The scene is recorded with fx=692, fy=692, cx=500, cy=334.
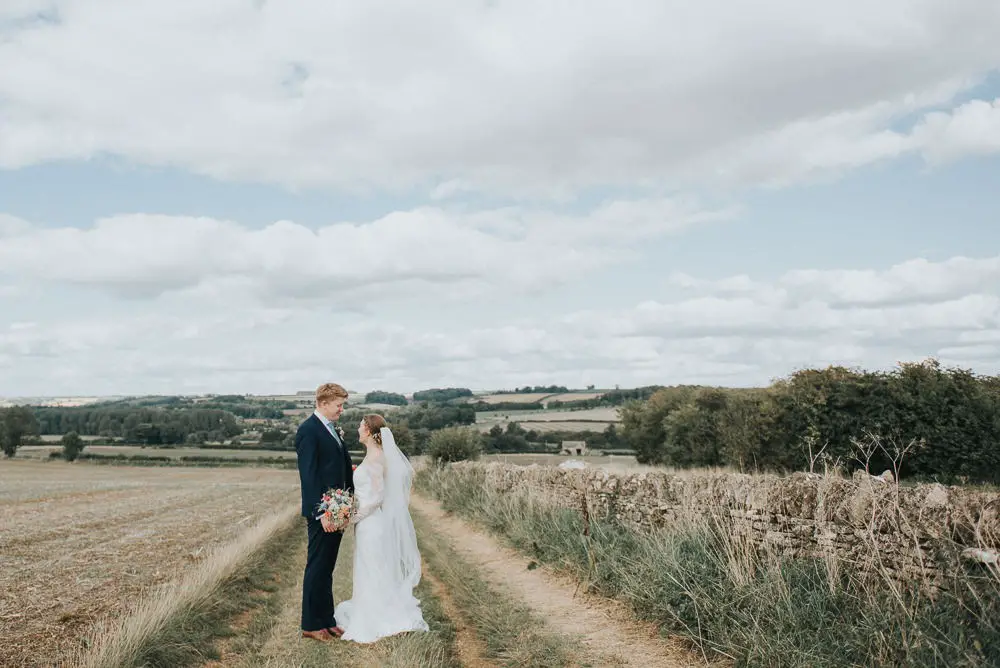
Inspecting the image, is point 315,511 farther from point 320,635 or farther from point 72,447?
point 72,447

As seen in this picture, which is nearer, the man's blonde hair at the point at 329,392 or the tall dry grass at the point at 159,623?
the tall dry grass at the point at 159,623

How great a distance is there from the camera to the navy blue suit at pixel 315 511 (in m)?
7.36

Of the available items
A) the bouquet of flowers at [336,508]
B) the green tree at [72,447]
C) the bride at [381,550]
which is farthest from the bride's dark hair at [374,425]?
the green tree at [72,447]

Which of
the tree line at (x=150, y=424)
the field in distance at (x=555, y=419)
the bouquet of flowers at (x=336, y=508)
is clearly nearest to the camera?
the bouquet of flowers at (x=336, y=508)

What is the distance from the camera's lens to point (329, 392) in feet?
24.7

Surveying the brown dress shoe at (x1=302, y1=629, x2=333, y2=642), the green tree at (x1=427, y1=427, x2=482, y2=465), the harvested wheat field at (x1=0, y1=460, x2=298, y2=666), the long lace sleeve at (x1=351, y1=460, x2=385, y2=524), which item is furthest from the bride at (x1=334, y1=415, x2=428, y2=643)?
the green tree at (x1=427, y1=427, x2=482, y2=465)

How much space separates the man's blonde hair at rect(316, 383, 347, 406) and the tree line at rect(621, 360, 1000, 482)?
1869cm

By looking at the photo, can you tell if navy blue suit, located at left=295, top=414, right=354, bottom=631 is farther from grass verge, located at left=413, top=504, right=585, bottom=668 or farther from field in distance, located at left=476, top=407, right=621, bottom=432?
field in distance, located at left=476, top=407, right=621, bottom=432

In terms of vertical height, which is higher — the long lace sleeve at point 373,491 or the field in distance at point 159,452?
the long lace sleeve at point 373,491

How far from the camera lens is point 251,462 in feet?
254

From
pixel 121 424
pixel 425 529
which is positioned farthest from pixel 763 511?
pixel 121 424

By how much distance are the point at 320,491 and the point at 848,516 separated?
18.2 feet

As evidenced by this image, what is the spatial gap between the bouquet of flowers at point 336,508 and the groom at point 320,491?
6 cm

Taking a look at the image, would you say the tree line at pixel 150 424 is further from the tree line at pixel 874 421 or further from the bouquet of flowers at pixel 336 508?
the bouquet of flowers at pixel 336 508
